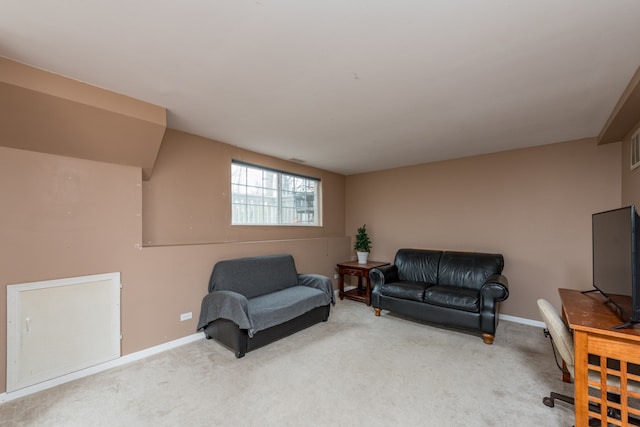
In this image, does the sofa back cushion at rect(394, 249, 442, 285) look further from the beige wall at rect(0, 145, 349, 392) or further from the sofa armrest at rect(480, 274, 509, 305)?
the beige wall at rect(0, 145, 349, 392)

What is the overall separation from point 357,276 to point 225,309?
8.39 feet

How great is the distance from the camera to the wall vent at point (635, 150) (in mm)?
2525

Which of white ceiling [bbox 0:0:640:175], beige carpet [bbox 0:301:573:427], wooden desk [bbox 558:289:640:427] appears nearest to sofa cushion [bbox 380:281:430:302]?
beige carpet [bbox 0:301:573:427]

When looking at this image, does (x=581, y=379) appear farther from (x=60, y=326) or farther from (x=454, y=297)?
(x=60, y=326)

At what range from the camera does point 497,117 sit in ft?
9.04

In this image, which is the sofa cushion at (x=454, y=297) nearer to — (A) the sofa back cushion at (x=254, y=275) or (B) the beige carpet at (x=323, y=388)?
(B) the beige carpet at (x=323, y=388)

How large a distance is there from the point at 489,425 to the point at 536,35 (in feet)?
7.93

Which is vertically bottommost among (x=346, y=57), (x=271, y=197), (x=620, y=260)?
(x=620, y=260)

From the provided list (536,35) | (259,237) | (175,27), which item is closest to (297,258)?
(259,237)

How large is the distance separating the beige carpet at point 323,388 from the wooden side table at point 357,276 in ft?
4.54

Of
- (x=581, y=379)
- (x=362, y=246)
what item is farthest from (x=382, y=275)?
(x=581, y=379)

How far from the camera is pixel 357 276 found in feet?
15.8

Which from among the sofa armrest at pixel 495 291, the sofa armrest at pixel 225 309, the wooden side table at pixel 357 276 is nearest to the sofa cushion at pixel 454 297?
the sofa armrest at pixel 495 291

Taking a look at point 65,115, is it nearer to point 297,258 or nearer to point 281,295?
point 281,295
